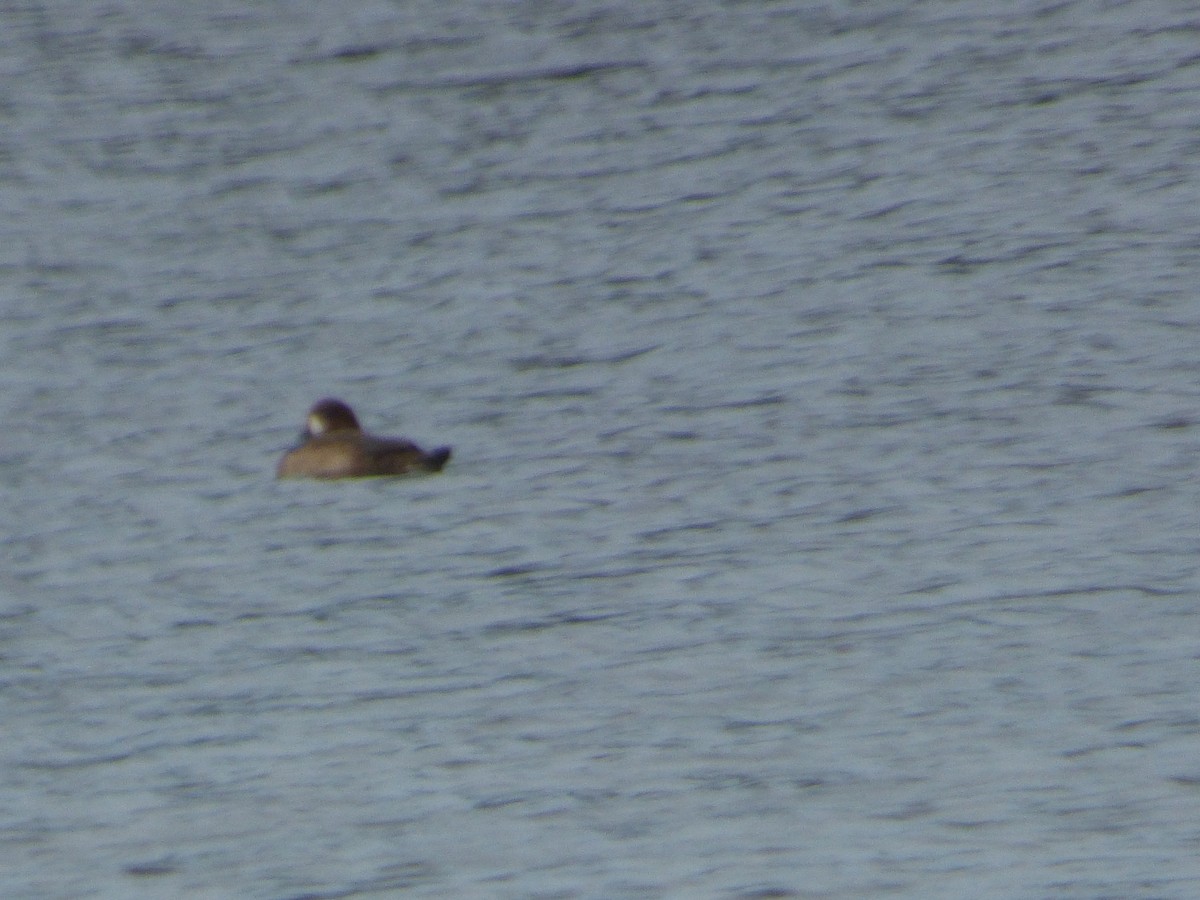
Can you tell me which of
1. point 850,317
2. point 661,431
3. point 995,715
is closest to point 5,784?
point 995,715

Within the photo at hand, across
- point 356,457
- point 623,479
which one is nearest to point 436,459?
point 356,457

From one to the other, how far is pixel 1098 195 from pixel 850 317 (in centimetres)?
244

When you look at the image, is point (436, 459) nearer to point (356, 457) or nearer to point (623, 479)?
point (356, 457)

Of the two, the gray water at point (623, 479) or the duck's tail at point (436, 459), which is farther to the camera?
the duck's tail at point (436, 459)

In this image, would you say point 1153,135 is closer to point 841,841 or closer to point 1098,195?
point 1098,195

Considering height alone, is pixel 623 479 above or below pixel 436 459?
below

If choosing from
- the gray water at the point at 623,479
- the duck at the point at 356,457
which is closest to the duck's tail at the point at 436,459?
the duck at the point at 356,457

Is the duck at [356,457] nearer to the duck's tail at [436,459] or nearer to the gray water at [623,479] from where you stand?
the duck's tail at [436,459]

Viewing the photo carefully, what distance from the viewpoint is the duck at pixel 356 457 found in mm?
9719

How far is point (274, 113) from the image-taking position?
57.6 ft

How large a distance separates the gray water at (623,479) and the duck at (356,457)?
109 mm

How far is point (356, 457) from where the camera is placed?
31.9 ft

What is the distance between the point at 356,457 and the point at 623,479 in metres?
1.02

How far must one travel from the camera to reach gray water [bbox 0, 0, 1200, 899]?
6457 millimetres
